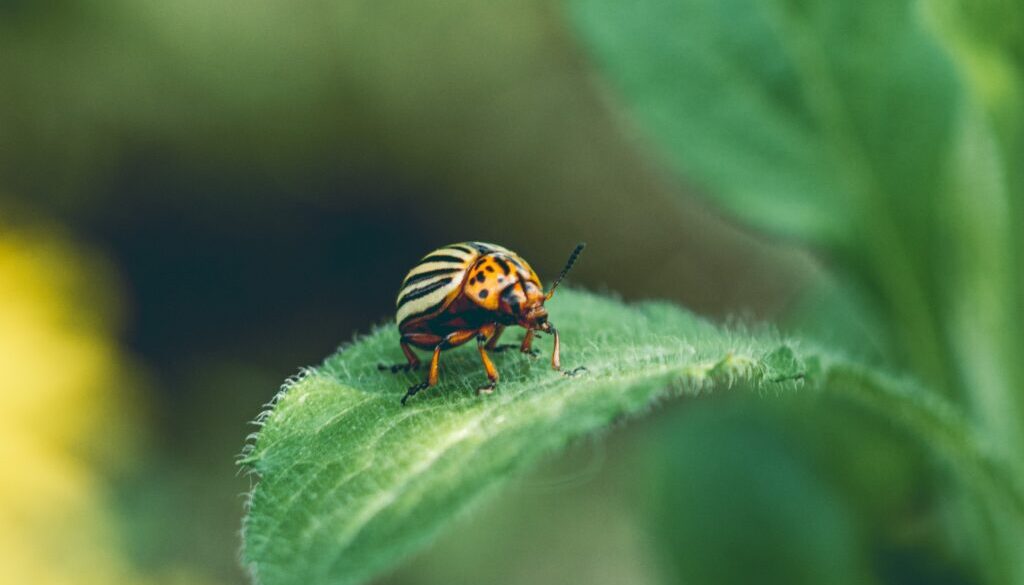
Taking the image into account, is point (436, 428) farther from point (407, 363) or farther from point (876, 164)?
point (876, 164)

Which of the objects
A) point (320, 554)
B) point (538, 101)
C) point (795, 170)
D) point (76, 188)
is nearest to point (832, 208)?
point (795, 170)

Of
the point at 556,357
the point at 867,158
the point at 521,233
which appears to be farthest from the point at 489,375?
the point at 521,233

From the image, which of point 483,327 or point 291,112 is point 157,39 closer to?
point 291,112

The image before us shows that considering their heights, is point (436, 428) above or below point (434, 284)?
below

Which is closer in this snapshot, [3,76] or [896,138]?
[896,138]

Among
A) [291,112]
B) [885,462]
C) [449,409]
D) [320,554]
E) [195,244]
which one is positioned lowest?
[320,554]

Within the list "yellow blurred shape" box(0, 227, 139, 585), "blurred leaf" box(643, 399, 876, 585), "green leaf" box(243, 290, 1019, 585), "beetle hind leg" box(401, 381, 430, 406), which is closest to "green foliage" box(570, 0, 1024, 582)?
"blurred leaf" box(643, 399, 876, 585)

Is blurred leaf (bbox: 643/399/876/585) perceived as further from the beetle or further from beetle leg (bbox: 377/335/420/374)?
beetle leg (bbox: 377/335/420/374)
